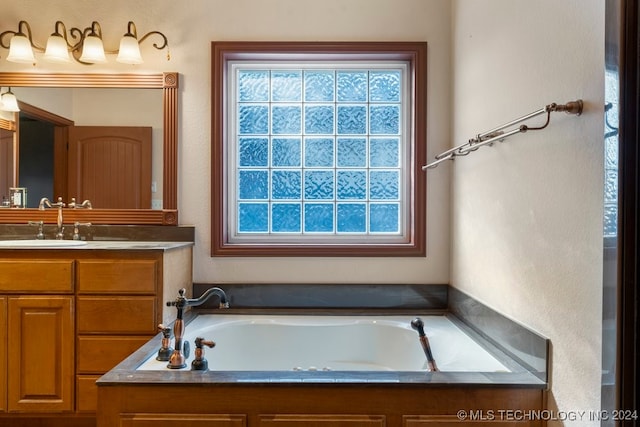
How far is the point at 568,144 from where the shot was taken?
45.6 inches

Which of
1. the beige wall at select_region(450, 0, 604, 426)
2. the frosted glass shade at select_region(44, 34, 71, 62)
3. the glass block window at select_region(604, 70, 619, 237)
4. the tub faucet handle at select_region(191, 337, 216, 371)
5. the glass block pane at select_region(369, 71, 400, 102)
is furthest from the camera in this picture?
the glass block pane at select_region(369, 71, 400, 102)

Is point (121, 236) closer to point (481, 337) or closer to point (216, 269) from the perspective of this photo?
point (216, 269)

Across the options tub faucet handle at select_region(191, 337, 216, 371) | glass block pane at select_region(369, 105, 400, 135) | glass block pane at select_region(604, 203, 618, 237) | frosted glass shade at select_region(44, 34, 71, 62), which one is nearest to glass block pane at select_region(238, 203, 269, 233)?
glass block pane at select_region(369, 105, 400, 135)

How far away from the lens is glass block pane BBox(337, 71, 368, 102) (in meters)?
2.44

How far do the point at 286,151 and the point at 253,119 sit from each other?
0.28 m

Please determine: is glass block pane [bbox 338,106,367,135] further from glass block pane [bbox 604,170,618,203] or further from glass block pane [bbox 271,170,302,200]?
glass block pane [bbox 604,170,618,203]

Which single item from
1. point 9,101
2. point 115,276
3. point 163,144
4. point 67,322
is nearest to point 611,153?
point 115,276

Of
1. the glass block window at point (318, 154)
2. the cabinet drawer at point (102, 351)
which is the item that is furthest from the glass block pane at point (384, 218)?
the cabinet drawer at point (102, 351)

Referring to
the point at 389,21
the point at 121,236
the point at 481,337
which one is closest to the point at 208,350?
the point at 121,236

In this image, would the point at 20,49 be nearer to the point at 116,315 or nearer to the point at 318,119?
the point at 116,315

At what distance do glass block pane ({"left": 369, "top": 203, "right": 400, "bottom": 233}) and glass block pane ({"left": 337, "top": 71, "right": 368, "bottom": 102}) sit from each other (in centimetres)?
67

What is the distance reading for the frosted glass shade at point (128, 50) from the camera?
2189mm

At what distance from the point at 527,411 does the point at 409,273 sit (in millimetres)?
1039

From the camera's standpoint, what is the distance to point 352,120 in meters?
2.45
